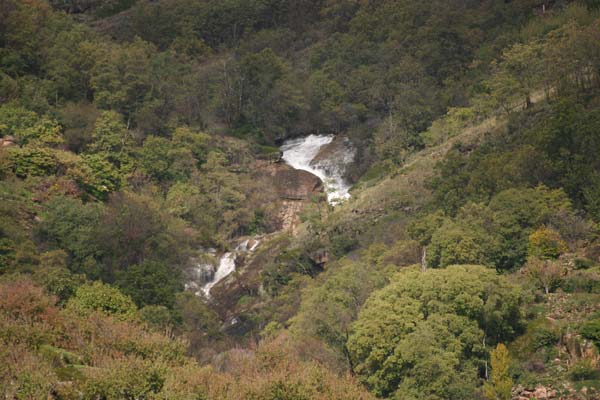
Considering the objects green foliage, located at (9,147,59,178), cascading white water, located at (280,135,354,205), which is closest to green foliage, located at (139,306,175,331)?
green foliage, located at (9,147,59,178)

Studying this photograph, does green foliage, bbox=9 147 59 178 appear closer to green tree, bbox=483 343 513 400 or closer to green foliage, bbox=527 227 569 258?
green foliage, bbox=527 227 569 258

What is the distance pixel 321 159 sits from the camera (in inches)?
3580

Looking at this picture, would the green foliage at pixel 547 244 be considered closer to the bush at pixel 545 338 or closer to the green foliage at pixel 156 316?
the bush at pixel 545 338

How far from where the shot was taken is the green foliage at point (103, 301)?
4919 cm

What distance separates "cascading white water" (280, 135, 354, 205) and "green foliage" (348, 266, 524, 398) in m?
37.8

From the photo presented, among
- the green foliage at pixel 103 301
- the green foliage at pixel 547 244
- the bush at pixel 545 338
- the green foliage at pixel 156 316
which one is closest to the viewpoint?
the bush at pixel 545 338

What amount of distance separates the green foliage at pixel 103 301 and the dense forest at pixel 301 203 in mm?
153

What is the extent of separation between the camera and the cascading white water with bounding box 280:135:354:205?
87.1 metres

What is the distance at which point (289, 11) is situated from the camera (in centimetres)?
12181

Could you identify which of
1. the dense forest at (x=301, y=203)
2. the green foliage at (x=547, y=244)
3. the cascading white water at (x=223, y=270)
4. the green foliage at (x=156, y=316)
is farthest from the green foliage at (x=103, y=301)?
the green foliage at (x=547, y=244)

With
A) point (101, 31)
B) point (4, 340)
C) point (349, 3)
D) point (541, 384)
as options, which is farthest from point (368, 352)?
point (101, 31)

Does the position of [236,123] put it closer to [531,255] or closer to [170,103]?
[170,103]

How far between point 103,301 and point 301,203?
36204 mm

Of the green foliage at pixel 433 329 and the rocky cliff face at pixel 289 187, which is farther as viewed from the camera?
the rocky cliff face at pixel 289 187
